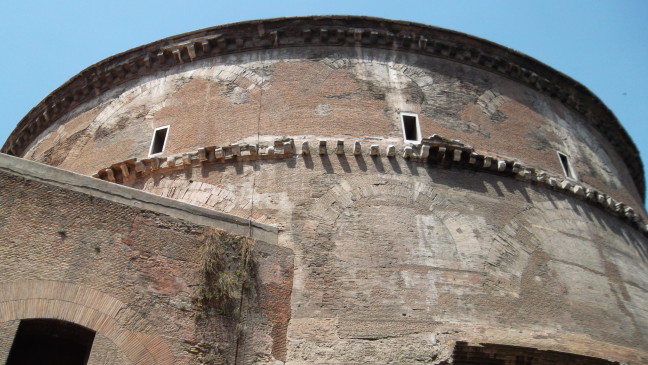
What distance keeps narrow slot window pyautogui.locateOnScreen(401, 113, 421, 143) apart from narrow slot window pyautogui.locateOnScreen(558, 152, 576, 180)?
2695 millimetres

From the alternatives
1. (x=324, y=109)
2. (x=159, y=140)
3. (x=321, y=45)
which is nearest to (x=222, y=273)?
(x=324, y=109)

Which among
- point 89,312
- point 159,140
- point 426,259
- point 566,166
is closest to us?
point 89,312

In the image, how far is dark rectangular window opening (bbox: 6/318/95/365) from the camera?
5520 mm

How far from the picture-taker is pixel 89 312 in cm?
558

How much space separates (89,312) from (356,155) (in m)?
4.22

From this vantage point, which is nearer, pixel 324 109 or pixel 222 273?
pixel 222 273

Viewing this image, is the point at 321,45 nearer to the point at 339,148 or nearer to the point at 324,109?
the point at 324,109

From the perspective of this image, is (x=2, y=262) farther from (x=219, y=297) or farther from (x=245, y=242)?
(x=245, y=242)

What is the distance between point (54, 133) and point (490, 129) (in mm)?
7977

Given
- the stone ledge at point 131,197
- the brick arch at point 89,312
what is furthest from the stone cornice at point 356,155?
the brick arch at point 89,312

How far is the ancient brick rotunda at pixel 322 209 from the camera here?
588 centimetres

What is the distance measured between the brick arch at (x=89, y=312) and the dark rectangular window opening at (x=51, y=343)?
0.10 meters

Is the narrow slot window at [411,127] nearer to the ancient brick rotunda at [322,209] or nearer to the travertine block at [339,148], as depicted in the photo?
the ancient brick rotunda at [322,209]

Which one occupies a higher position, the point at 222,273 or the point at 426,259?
the point at 426,259
